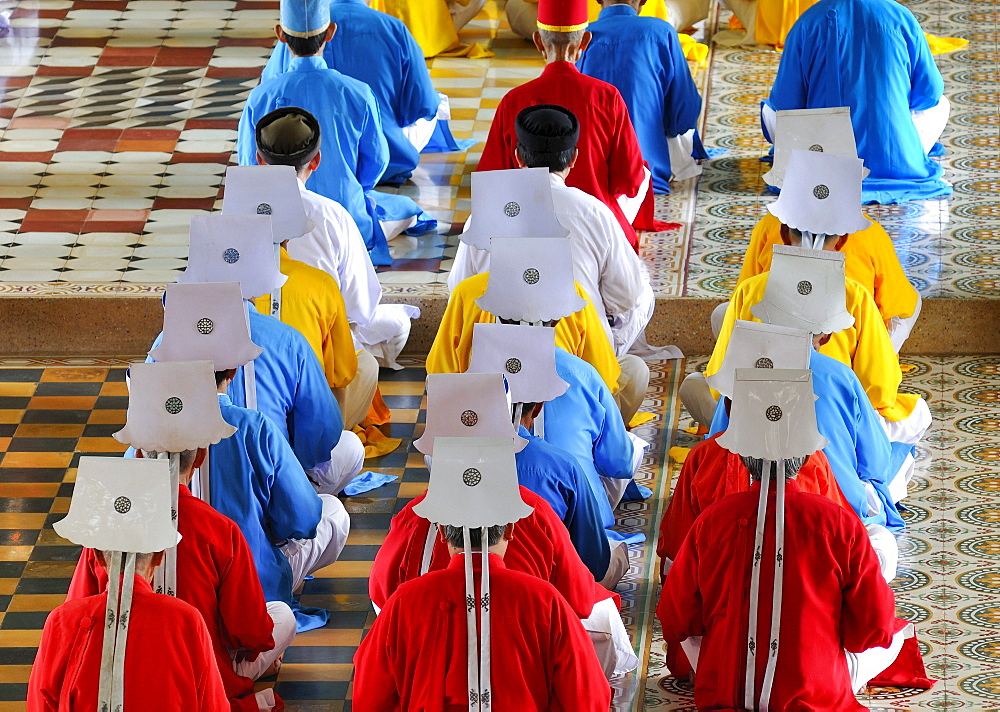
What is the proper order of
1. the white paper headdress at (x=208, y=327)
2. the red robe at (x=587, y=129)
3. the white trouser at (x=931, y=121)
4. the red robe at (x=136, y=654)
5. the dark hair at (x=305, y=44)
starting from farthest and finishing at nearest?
1. the white trouser at (x=931, y=121)
2. the dark hair at (x=305, y=44)
3. the red robe at (x=587, y=129)
4. the white paper headdress at (x=208, y=327)
5. the red robe at (x=136, y=654)

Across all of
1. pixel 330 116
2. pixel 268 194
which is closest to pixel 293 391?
pixel 268 194

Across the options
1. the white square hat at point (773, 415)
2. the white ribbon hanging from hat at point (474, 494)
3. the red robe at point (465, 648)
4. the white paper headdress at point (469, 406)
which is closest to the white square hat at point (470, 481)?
the white ribbon hanging from hat at point (474, 494)

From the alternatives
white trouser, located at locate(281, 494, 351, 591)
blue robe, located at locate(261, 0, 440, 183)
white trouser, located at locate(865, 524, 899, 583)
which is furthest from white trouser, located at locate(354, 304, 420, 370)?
white trouser, located at locate(865, 524, 899, 583)

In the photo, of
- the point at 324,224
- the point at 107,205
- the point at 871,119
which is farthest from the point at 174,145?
the point at 871,119

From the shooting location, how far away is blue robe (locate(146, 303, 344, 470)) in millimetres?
5000

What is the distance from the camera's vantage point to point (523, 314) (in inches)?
191

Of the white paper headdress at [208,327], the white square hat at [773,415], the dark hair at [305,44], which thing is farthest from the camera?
the dark hair at [305,44]

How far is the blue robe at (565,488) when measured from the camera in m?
4.40

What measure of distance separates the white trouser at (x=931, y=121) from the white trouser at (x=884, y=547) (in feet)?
10.8

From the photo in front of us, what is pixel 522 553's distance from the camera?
4020 mm

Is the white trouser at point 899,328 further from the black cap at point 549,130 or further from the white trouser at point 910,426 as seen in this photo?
the black cap at point 549,130

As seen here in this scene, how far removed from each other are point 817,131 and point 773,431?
6.88ft

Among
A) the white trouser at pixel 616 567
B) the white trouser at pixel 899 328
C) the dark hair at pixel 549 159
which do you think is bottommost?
the white trouser at pixel 616 567

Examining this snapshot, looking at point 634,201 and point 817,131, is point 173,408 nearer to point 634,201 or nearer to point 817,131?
point 817,131
